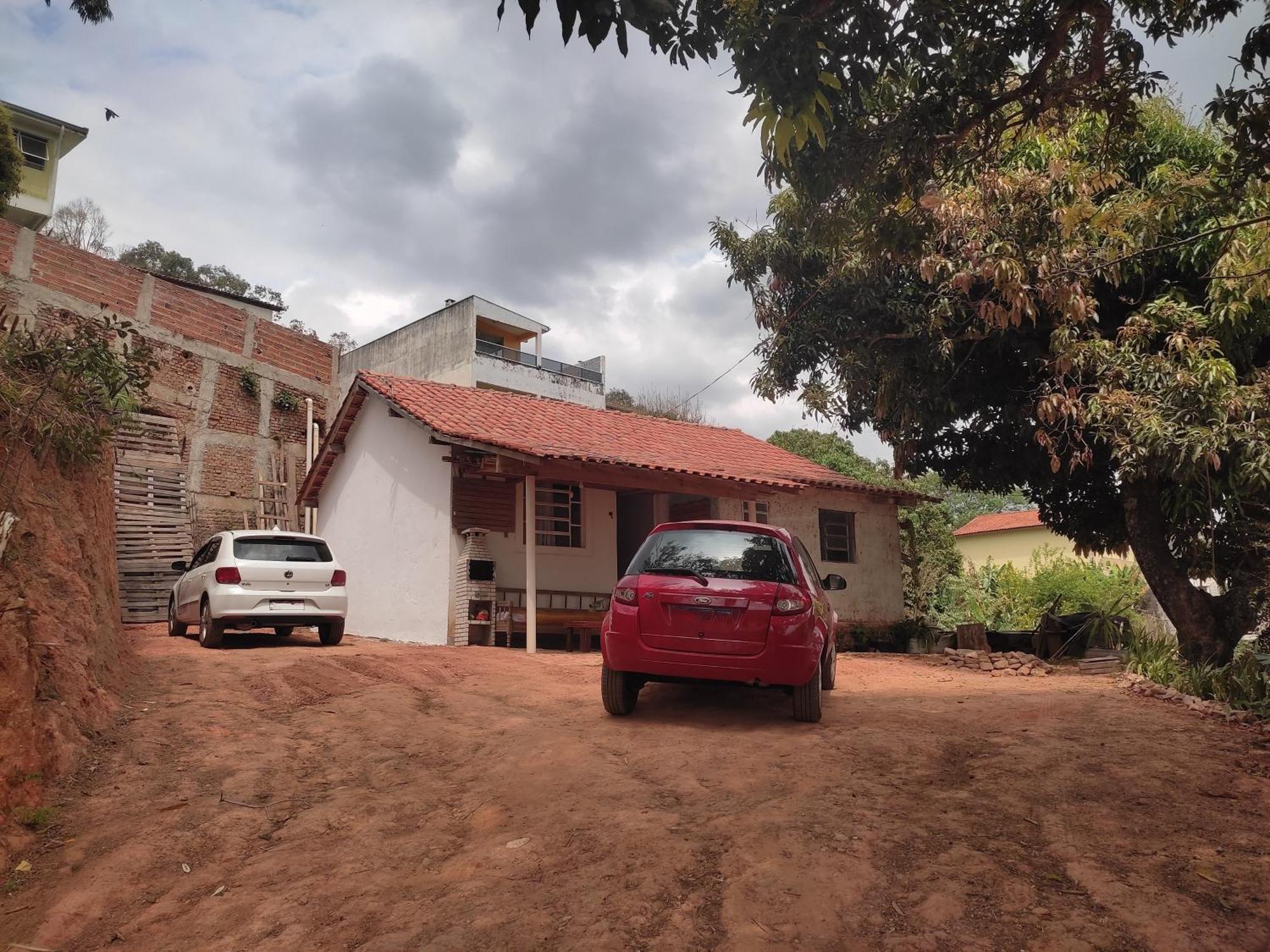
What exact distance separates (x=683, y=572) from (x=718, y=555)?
0.40 meters

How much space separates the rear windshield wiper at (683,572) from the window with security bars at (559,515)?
7.88m

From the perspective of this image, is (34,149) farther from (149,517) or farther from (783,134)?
(783,134)

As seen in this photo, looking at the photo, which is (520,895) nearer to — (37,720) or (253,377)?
(37,720)

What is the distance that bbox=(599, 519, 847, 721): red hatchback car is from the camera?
6.51 metres

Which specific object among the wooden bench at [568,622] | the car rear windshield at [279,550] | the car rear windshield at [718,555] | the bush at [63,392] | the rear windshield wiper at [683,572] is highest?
the bush at [63,392]

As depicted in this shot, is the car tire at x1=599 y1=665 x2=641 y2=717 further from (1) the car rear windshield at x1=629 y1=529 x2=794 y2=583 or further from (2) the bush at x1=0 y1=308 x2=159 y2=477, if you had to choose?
(2) the bush at x1=0 y1=308 x2=159 y2=477

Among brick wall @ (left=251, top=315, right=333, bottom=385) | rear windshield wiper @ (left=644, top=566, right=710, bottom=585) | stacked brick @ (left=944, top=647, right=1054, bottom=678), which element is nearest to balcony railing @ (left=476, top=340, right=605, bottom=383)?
brick wall @ (left=251, top=315, right=333, bottom=385)

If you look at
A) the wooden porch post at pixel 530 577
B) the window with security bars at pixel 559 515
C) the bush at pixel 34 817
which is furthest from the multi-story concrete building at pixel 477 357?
the bush at pixel 34 817

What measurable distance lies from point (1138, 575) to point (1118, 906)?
86.1 ft

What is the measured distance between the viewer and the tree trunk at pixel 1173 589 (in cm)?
1045

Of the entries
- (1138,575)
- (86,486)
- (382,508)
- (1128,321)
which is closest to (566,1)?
(86,486)

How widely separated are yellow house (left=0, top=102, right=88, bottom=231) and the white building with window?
60.5 ft

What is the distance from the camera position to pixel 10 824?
4.44 meters

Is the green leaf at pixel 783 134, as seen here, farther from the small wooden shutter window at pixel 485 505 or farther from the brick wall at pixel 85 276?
the brick wall at pixel 85 276
